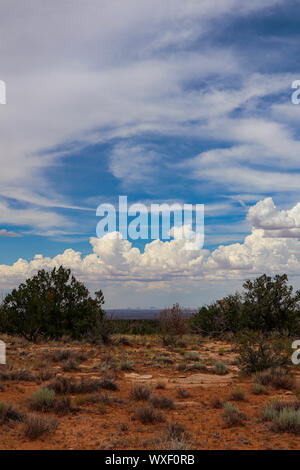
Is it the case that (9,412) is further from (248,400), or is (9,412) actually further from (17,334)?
(17,334)

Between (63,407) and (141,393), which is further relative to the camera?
(141,393)

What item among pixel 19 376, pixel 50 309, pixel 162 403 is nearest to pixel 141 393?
pixel 162 403

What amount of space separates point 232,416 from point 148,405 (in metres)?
2.16

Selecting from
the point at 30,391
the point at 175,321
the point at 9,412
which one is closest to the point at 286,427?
the point at 9,412

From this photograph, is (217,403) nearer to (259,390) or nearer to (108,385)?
(259,390)

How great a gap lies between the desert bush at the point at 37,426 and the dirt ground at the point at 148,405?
0.26 ft

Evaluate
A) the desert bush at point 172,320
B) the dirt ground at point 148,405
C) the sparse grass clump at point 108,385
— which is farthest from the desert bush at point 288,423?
the desert bush at point 172,320

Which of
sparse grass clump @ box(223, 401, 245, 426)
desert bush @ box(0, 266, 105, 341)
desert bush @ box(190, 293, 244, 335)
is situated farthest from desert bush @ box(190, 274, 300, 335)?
sparse grass clump @ box(223, 401, 245, 426)

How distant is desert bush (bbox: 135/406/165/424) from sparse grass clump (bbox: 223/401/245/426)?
1.42m

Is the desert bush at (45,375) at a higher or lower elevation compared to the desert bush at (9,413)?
lower

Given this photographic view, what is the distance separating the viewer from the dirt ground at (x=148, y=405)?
7473 millimetres

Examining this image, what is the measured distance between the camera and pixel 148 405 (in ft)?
32.1

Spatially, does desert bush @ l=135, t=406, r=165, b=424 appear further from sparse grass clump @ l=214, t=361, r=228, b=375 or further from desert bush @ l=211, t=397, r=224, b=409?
sparse grass clump @ l=214, t=361, r=228, b=375

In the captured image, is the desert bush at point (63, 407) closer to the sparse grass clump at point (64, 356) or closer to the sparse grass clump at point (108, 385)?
the sparse grass clump at point (108, 385)
